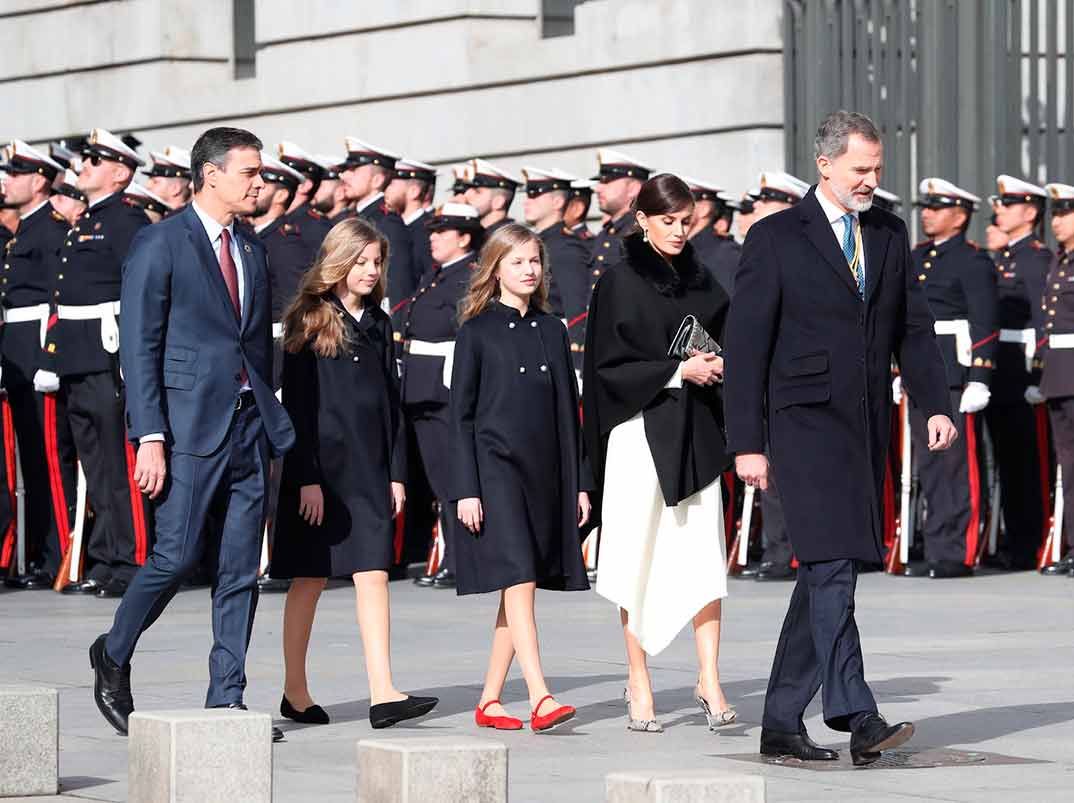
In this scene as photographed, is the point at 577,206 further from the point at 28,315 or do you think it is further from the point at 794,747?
the point at 794,747

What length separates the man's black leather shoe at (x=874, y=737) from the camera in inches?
295

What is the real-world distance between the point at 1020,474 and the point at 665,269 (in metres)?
6.34

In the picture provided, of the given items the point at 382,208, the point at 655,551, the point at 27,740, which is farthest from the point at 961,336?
the point at 27,740

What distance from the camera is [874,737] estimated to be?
752 centimetres

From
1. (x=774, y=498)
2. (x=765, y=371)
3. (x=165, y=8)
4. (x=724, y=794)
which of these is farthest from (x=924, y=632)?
(x=165, y=8)

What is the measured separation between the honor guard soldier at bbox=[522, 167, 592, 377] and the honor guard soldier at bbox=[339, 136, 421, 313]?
753 millimetres

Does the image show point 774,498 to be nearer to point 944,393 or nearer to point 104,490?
point 104,490

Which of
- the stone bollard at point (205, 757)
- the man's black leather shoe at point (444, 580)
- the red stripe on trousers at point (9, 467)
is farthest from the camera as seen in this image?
the red stripe on trousers at point (9, 467)

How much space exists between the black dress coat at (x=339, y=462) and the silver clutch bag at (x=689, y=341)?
101 cm

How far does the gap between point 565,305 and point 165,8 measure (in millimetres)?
8641

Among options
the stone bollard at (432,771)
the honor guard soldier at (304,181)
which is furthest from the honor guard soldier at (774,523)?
the stone bollard at (432,771)

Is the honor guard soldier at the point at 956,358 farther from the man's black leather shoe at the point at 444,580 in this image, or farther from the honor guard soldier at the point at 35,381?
the honor guard soldier at the point at 35,381

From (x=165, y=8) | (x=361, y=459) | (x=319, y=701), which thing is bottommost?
(x=319, y=701)

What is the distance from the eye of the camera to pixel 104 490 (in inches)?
533
